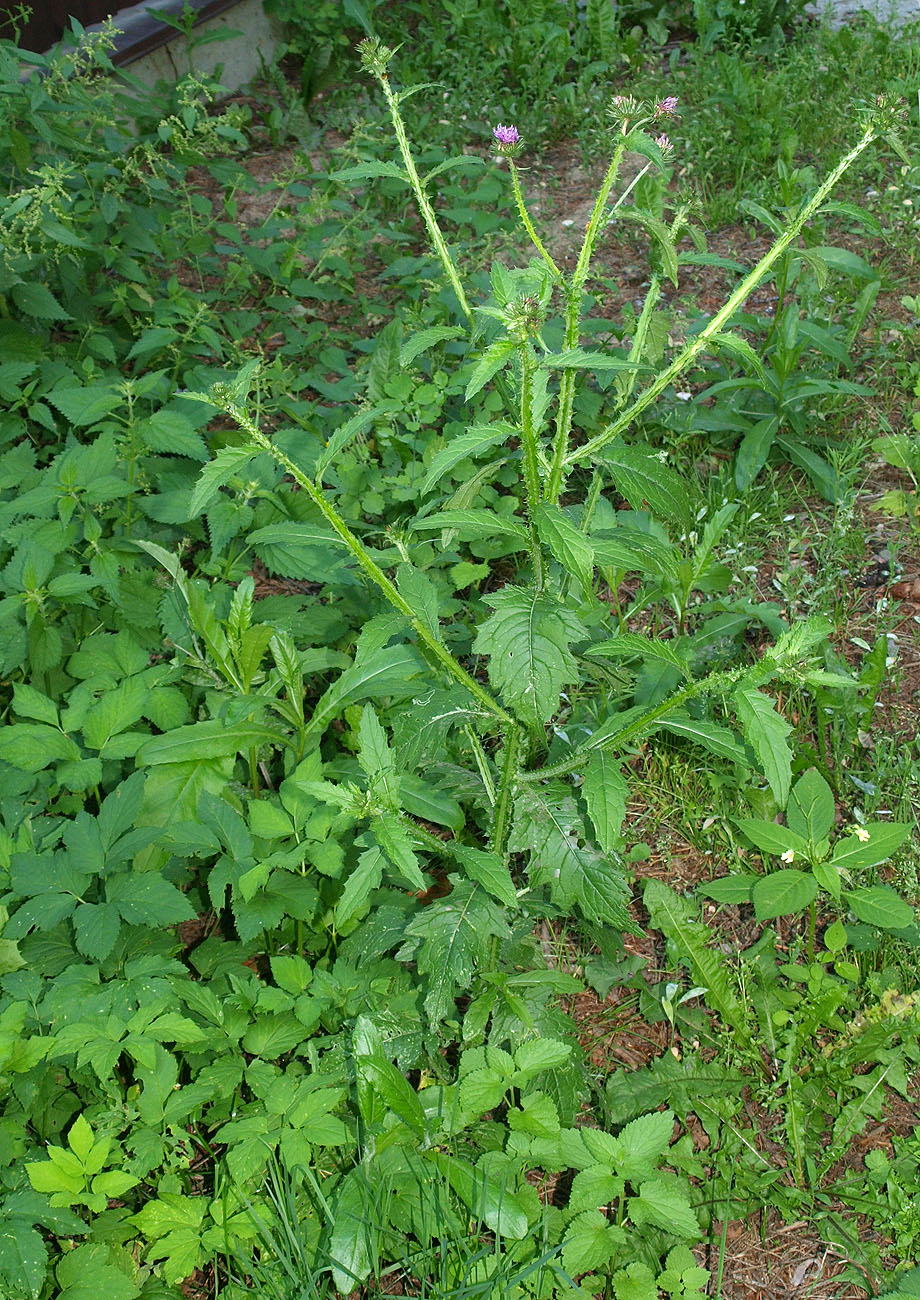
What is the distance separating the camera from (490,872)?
181cm

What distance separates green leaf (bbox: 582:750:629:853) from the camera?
160cm

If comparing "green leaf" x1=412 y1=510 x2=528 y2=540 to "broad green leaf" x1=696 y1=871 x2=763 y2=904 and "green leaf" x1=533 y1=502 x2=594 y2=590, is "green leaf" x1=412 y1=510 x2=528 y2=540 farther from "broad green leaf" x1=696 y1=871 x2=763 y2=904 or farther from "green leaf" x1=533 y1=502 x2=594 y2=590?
"broad green leaf" x1=696 y1=871 x2=763 y2=904

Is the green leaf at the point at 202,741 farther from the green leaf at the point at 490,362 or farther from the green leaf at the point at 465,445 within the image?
the green leaf at the point at 490,362

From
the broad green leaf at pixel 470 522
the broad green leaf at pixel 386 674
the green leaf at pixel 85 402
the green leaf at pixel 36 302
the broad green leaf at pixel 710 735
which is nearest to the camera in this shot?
the broad green leaf at pixel 470 522

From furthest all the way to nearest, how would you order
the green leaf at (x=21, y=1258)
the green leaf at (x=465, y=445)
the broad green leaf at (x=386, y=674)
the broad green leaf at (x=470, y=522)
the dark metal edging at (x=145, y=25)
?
1. the dark metal edging at (x=145, y=25)
2. the broad green leaf at (x=386, y=674)
3. the green leaf at (x=21, y=1258)
4. the broad green leaf at (x=470, y=522)
5. the green leaf at (x=465, y=445)

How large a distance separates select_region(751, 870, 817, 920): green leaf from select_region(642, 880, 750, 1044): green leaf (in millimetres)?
181

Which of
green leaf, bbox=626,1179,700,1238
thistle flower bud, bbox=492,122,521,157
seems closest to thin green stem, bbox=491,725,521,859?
green leaf, bbox=626,1179,700,1238

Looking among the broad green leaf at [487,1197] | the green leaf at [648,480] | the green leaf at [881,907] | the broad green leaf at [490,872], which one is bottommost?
the green leaf at [881,907]

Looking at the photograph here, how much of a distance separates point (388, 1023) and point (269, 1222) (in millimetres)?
407

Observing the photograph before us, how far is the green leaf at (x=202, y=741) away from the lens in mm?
2258

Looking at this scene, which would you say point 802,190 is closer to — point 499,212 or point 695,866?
point 499,212

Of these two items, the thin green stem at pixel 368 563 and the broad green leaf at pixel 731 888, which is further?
the broad green leaf at pixel 731 888

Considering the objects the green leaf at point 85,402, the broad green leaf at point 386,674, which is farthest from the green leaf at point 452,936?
the green leaf at point 85,402

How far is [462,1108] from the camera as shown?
195cm
